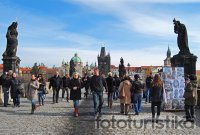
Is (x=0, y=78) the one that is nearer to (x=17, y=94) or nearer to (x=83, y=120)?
(x=17, y=94)

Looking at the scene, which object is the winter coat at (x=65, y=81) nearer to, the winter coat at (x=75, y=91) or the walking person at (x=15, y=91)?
the walking person at (x=15, y=91)

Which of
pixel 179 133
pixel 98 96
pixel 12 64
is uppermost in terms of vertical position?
pixel 12 64

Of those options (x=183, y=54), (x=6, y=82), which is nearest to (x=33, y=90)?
(x=6, y=82)

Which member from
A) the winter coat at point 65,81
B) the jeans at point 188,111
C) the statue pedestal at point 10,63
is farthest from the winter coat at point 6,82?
the jeans at point 188,111

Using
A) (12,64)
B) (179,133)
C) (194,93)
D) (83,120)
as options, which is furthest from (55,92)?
(179,133)

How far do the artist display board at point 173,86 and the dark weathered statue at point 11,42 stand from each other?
1115cm

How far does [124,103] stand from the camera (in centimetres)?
1688

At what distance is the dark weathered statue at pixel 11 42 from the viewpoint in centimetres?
2575

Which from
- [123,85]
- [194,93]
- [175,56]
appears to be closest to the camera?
[194,93]

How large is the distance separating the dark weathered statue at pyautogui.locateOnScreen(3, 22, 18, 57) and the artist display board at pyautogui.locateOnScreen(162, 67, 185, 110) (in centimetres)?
1115

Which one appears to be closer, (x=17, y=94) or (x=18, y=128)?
(x=18, y=128)

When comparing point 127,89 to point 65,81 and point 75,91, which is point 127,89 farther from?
point 65,81

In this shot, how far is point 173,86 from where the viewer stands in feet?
59.3

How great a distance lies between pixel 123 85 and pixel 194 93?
13.0 feet
